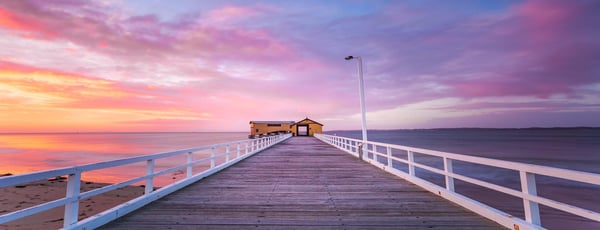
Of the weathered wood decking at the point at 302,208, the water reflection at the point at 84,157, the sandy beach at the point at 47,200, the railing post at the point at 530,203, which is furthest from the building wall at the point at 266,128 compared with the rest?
the railing post at the point at 530,203

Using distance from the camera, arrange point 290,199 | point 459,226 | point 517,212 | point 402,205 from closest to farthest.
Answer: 1. point 459,226
2. point 402,205
3. point 290,199
4. point 517,212

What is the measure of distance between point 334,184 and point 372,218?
2621mm

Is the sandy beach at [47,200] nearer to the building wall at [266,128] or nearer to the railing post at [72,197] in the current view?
the railing post at [72,197]

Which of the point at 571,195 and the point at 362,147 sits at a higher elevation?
the point at 362,147

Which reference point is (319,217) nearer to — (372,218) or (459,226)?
(372,218)

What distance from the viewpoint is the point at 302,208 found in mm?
4559

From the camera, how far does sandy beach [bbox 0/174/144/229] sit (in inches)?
373

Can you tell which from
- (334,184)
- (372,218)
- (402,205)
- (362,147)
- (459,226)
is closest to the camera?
(459,226)

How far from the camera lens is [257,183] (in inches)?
268

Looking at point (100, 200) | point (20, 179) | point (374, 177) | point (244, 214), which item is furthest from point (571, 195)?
point (100, 200)

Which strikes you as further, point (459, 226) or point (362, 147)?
point (362, 147)

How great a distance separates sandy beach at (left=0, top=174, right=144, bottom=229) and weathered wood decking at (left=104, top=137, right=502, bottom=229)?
292 inches

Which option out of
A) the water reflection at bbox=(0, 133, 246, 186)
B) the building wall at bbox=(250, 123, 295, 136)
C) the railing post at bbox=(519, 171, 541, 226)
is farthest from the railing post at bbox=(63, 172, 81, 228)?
the building wall at bbox=(250, 123, 295, 136)

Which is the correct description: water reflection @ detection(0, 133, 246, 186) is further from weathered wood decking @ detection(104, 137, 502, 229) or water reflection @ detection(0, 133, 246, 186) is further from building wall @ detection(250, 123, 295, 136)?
weathered wood decking @ detection(104, 137, 502, 229)
